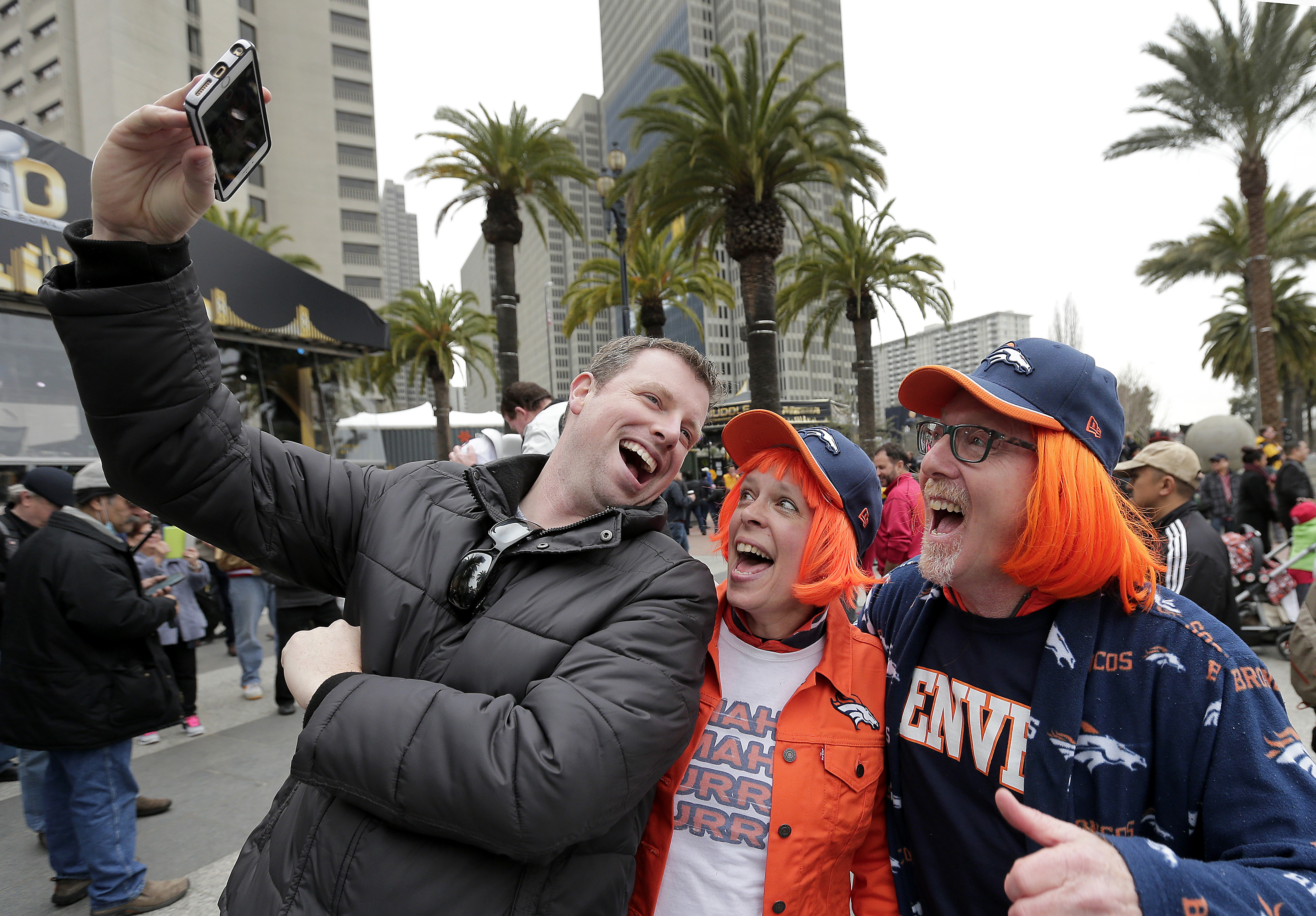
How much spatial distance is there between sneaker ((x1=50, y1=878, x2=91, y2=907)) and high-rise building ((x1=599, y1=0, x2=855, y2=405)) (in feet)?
191

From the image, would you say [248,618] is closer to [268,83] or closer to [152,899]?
[152,899]

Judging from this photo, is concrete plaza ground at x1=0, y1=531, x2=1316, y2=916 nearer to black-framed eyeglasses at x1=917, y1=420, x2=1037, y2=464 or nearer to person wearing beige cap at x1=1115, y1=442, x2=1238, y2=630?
person wearing beige cap at x1=1115, y1=442, x2=1238, y2=630

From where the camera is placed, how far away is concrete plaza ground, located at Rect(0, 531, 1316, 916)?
357 cm

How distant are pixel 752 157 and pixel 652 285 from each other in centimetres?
741

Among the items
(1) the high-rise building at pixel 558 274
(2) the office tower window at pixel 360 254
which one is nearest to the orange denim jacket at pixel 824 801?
(2) the office tower window at pixel 360 254

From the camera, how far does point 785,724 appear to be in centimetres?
177

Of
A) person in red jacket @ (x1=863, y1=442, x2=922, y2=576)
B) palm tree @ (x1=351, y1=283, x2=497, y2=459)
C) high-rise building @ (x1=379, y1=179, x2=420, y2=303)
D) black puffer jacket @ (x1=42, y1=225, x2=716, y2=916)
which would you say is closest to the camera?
black puffer jacket @ (x1=42, y1=225, x2=716, y2=916)

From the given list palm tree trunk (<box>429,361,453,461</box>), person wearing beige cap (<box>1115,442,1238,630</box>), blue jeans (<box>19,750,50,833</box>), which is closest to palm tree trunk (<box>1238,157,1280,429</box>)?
person wearing beige cap (<box>1115,442,1238,630</box>)

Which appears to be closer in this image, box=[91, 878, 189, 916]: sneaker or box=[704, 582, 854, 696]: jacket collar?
box=[704, 582, 854, 696]: jacket collar

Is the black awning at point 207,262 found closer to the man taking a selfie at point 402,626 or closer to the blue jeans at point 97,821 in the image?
the blue jeans at point 97,821

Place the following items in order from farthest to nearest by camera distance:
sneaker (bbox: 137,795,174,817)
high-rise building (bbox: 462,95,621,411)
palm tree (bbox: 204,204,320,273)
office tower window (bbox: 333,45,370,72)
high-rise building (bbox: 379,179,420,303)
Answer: high-rise building (bbox: 379,179,420,303)
high-rise building (bbox: 462,95,621,411)
office tower window (bbox: 333,45,370,72)
palm tree (bbox: 204,204,320,273)
sneaker (bbox: 137,795,174,817)

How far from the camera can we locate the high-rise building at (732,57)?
70125mm

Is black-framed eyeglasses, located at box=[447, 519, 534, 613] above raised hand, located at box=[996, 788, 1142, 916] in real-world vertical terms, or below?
above

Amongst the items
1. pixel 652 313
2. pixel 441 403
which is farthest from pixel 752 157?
pixel 441 403
